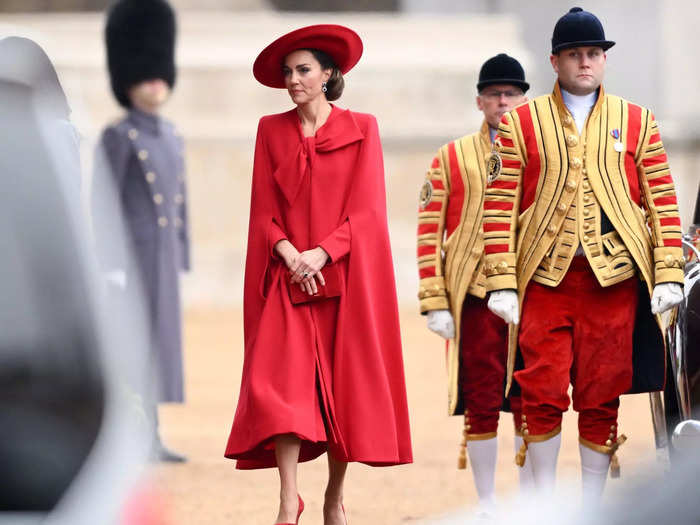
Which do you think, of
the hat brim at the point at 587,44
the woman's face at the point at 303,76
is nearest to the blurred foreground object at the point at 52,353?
the woman's face at the point at 303,76

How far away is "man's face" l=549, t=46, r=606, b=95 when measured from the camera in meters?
5.82

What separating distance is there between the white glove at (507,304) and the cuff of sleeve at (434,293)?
3.25ft

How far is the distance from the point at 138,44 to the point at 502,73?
3.69 m

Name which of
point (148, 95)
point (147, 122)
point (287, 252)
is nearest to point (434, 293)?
point (287, 252)

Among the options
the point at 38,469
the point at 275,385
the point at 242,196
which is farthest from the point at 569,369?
the point at 242,196

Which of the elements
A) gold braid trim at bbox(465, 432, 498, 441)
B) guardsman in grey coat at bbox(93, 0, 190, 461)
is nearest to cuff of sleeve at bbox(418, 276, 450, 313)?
gold braid trim at bbox(465, 432, 498, 441)

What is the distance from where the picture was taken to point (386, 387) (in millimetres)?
5637

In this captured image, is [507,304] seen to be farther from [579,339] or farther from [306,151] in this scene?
[306,151]

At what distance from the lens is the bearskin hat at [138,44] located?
9.62m

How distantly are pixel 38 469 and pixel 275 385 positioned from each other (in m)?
3.35

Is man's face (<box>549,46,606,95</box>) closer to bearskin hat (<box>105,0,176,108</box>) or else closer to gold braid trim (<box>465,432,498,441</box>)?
gold braid trim (<box>465,432,498,441</box>)

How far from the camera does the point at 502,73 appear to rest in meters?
6.89

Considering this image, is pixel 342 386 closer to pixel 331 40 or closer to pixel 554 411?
pixel 554 411

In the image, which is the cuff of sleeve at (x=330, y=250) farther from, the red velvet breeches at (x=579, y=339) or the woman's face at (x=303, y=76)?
the red velvet breeches at (x=579, y=339)
